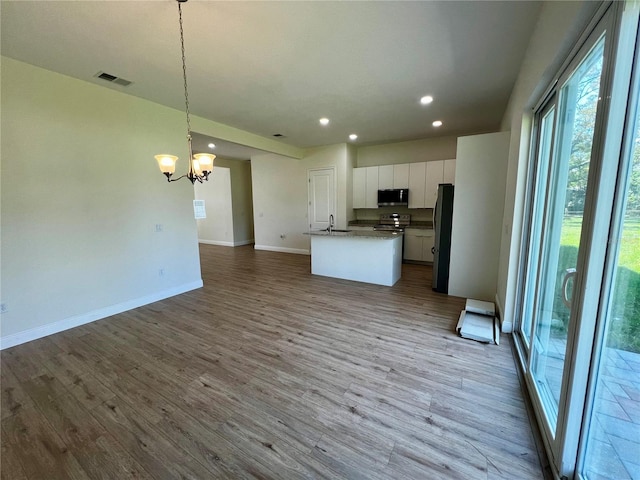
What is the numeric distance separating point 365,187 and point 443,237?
3.00 m

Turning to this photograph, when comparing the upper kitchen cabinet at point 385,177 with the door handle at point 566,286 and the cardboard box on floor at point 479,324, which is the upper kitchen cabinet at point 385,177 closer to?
the cardboard box on floor at point 479,324

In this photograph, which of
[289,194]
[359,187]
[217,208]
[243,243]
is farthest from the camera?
[243,243]

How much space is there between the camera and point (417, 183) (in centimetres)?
598

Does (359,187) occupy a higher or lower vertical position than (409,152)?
lower

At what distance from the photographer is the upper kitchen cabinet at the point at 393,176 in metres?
6.10

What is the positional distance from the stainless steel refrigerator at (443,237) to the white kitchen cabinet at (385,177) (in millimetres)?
2252

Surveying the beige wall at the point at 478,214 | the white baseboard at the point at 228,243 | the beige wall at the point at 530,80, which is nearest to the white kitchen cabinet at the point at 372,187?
the beige wall at the point at 478,214

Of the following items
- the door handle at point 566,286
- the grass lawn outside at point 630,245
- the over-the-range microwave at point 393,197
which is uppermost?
the over-the-range microwave at point 393,197

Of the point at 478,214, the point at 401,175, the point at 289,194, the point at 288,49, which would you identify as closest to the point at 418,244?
the point at 401,175

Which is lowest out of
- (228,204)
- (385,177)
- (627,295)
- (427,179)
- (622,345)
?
(622,345)

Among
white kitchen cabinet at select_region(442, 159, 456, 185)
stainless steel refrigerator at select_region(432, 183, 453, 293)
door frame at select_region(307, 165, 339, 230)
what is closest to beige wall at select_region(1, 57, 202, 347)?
door frame at select_region(307, 165, 339, 230)

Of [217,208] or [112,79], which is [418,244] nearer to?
[112,79]

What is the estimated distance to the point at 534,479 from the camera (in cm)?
136

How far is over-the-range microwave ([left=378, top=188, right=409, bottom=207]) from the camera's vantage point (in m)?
6.10
